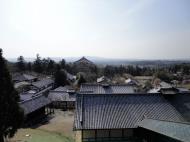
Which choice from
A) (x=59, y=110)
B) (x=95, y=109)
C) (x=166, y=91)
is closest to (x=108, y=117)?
(x=95, y=109)

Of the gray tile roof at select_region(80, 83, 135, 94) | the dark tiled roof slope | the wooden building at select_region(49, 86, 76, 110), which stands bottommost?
the wooden building at select_region(49, 86, 76, 110)

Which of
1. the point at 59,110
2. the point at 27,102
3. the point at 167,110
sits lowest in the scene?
the point at 59,110

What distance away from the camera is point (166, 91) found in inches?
915

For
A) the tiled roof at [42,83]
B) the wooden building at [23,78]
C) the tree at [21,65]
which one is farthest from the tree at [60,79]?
the tree at [21,65]

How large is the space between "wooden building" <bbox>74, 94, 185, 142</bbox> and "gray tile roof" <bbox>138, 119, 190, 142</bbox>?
1.78 metres

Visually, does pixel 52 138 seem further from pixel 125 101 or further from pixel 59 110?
pixel 59 110

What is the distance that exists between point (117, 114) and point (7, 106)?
8.63m

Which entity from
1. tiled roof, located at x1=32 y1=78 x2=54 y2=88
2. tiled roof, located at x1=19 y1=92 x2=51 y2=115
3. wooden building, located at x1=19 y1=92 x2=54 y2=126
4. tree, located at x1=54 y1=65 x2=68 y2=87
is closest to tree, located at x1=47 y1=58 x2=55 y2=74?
tiled roof, located at x1=32 y1=78 x2=54 y2=88

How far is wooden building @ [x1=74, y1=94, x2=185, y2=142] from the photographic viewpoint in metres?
19.0

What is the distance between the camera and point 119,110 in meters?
20.5

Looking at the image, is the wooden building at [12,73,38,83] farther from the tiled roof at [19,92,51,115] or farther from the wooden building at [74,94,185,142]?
the wooden building at [74,94,185,142]

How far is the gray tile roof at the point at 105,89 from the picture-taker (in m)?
34.6

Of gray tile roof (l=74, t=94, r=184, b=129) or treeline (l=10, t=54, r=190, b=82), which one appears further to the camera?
treeline (l=10, t=54, r=190, b=82)

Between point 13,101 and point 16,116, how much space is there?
131cm
